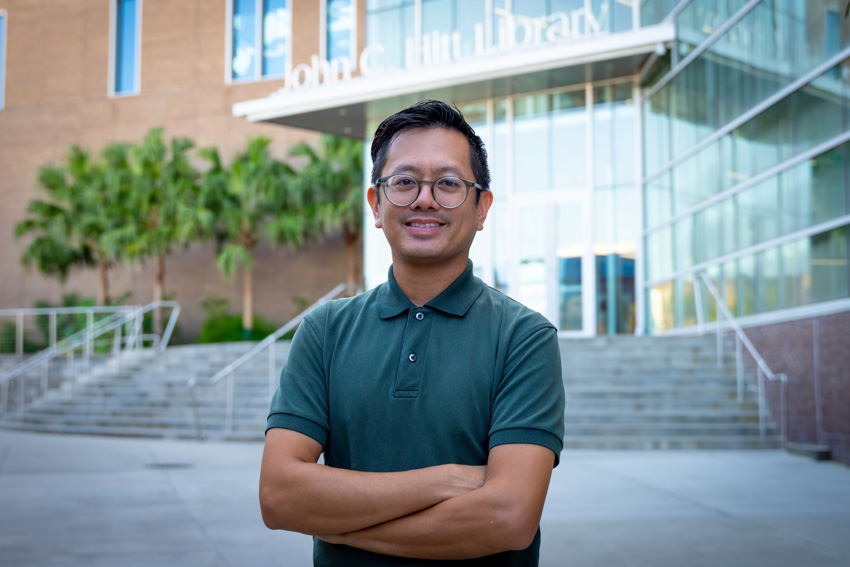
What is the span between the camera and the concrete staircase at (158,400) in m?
12.9

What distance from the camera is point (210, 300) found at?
85.1 ft

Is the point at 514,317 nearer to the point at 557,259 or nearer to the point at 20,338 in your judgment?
the point at 557,259

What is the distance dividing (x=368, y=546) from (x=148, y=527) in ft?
14.2

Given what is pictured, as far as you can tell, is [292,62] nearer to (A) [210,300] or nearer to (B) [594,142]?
(A) [210,300]

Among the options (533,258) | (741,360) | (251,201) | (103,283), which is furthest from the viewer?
(103,283)

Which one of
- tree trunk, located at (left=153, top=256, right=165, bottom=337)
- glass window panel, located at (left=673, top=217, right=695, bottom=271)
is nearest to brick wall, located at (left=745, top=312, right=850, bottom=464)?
glass window panel, located at (left=673, top=217, right=695, bottom=271)

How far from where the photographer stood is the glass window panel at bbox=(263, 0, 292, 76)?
2616 cm

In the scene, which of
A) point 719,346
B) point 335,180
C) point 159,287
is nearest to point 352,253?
point 335,180

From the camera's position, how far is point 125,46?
27.9 meters

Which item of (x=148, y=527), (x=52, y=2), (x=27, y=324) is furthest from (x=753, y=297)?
(x=52, y=2)

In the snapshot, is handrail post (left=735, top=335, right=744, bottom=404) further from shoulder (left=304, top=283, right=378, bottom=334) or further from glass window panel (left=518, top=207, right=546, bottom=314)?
shoulder (left=304, top=283, right=378, bottom=334)

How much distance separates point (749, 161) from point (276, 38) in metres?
17.1

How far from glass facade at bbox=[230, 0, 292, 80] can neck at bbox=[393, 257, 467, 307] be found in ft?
81.8

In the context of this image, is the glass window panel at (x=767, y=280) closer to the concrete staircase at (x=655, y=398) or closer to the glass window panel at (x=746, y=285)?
the glass window panel at (x=746, y=285)
